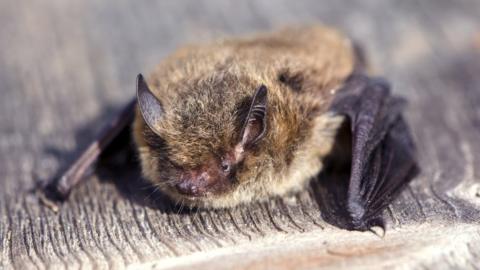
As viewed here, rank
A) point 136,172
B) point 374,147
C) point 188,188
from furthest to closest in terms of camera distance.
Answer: point 136,172, point 374,147, point 188,188

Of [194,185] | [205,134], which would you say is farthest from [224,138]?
[194,185]

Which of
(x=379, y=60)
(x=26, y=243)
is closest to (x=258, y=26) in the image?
(x=379, y=60)

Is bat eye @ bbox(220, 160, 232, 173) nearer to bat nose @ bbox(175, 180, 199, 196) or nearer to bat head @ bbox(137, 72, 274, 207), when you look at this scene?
bat head @ bbox(137, 72, 274, 207)

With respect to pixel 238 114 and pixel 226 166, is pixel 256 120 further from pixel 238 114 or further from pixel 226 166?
pixel 226 166

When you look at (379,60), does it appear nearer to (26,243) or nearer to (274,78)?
(274,78)

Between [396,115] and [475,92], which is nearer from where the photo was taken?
[396,115]

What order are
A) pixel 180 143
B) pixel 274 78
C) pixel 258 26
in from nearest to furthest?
pixel 180 143
pixel 274 78
pixel 258 26

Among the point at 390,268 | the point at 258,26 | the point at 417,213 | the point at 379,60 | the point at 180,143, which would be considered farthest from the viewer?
the point at 258,26

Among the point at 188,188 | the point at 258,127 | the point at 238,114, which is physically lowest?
the point at 188,188
